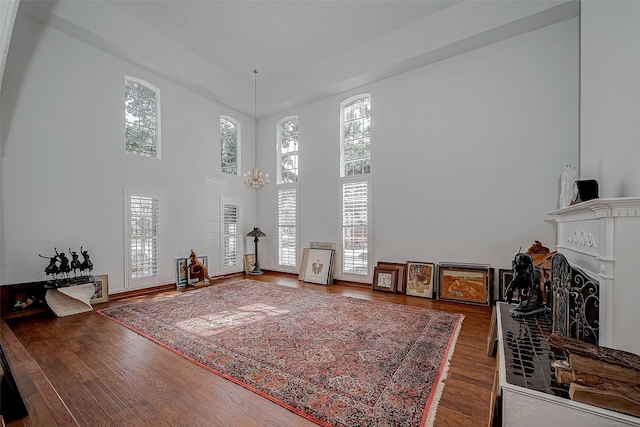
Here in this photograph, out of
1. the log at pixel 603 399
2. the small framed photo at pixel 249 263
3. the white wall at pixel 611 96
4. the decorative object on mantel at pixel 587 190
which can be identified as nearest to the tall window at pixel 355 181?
the small framed photo at pixel 249 263

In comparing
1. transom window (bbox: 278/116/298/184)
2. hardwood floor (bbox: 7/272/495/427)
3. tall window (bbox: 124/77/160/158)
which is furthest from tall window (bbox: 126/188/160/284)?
transom window (bbox: 278/116/298/184)

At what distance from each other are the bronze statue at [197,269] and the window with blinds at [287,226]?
1.94m

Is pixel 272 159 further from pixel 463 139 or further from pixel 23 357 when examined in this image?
pixel 23 357

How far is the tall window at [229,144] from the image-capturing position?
6.74 m

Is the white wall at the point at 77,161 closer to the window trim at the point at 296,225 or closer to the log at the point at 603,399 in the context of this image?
the window trim at the point at 296,225

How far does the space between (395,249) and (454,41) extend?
146 inches

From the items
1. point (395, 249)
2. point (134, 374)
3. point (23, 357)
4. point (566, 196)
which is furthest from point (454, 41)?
point (23, 357)

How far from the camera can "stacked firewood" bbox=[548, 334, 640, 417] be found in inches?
47.6

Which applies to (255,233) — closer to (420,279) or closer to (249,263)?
(249,263)

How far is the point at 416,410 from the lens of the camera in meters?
1.76

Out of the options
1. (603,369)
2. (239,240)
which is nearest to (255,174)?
(239,240)

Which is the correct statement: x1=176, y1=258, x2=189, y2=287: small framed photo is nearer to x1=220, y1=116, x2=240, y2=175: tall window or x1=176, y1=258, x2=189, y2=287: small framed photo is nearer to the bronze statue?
the bronze statue

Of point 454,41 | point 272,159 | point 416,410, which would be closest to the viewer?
point 416,410

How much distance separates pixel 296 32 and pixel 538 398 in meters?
5.82
